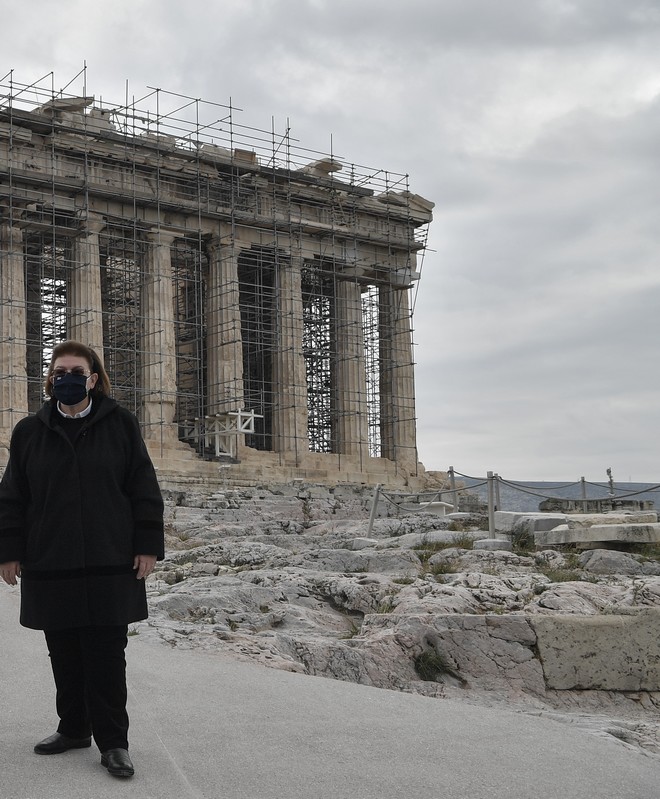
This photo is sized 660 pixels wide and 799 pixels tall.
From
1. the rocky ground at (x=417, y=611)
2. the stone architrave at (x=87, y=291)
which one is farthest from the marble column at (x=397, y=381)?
the rocky ground at (x=417, y=611)

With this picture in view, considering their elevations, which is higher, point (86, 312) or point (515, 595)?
point (86, 312)

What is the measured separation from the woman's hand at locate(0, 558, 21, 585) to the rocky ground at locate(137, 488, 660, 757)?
2677 mm

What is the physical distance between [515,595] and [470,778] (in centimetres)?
461

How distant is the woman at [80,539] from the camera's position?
5.20 m

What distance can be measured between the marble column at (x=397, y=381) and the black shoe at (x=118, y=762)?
34748 mm

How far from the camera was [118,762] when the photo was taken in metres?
4.88

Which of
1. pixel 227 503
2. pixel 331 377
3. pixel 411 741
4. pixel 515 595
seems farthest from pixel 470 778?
pixel 331 377

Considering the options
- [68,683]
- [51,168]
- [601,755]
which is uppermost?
[51,168]

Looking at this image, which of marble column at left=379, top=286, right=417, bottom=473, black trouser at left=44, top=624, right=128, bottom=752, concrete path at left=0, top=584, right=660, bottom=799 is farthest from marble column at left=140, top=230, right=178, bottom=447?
black trouser at left=44, top=624, right=128, bottom=752

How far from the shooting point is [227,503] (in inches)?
1066

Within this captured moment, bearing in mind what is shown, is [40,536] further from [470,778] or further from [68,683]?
[470,778]

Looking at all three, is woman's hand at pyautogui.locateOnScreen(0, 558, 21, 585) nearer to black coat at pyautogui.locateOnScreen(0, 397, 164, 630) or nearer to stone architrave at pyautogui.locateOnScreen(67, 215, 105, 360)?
black coat at pyautogui.locateOnScreen(0, 397, 164, 630)

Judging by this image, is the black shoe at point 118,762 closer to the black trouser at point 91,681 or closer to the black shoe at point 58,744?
the black trouser at point 91,681

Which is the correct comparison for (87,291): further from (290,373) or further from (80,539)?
(80,539)
